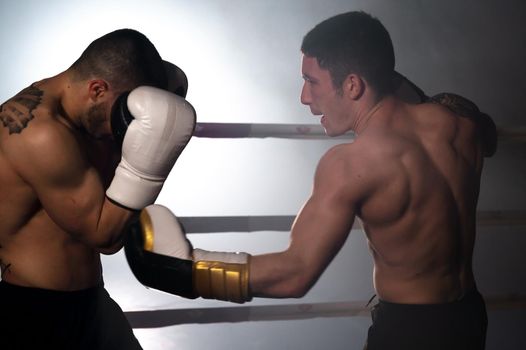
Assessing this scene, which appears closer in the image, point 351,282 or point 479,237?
point 479,237

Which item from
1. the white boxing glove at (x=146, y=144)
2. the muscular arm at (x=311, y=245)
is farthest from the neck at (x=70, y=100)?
the muscular arm at (x=311, y=245)

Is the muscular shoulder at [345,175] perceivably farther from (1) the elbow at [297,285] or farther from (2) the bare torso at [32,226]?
(2) the bare torso at [32,226]

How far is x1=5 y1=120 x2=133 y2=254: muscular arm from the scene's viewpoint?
49.3 inches

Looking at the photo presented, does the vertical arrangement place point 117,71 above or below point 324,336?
above

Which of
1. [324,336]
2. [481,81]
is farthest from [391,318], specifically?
[481,81]

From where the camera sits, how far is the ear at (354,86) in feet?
5.14

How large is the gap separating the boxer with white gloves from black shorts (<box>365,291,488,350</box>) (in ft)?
1.16

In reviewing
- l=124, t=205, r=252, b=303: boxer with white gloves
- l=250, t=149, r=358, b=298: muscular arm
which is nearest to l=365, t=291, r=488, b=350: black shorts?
l=250, t=149, r=358, b=298: muscular arm

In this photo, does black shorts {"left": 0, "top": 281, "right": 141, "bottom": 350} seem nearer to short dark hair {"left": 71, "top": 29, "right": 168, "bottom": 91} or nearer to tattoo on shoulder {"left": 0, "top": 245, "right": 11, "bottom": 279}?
tattoo on shoulder {"left": 0, "top": 245, "right": 11, "bottom": 279}

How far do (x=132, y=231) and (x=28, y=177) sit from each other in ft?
0.86

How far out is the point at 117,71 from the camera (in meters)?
1.39

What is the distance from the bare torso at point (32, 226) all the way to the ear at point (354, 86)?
0.73m

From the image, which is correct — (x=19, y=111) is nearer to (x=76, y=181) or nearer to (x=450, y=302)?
(x=76, y=181)

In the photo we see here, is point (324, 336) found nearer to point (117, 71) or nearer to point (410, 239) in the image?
point (410, 239)
